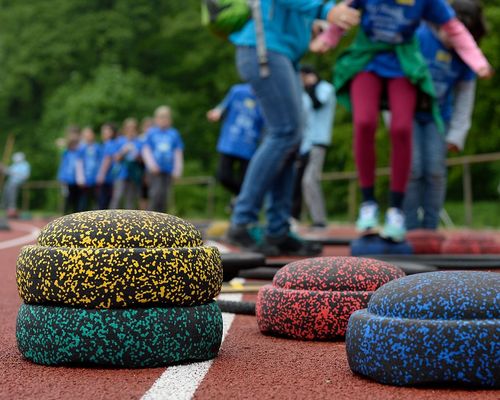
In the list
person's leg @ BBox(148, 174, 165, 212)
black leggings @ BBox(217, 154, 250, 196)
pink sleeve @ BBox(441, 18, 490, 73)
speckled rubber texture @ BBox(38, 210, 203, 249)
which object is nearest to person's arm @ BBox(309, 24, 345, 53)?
pink sleeve @ BBox(441, 18, 490, 73)

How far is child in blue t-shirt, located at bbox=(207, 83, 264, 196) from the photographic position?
470 inches

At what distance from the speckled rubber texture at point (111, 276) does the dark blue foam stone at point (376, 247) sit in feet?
13.6

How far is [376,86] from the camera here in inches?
286

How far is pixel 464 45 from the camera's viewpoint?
777 centimetres

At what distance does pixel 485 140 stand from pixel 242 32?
83.0ft

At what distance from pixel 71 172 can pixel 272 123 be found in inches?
631

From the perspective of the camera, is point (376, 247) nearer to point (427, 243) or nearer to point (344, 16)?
point (427, 243)

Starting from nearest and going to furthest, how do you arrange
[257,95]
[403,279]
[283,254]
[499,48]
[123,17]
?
[403,279]
[257,95]
[283,254]
[499,48]
[123,17]

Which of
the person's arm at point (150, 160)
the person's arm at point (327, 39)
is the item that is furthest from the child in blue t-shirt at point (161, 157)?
the person's arm at point (327, 39)

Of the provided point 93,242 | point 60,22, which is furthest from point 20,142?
point 93,242

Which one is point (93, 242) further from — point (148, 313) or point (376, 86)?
point (376, 86)

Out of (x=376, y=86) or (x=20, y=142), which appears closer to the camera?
(x=376, y=86)

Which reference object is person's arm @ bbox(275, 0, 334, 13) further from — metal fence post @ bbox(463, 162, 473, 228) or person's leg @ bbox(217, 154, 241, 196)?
metal fence post @ bbox(463, 162, 473, 228)

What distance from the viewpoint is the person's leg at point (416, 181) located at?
8.91 m
